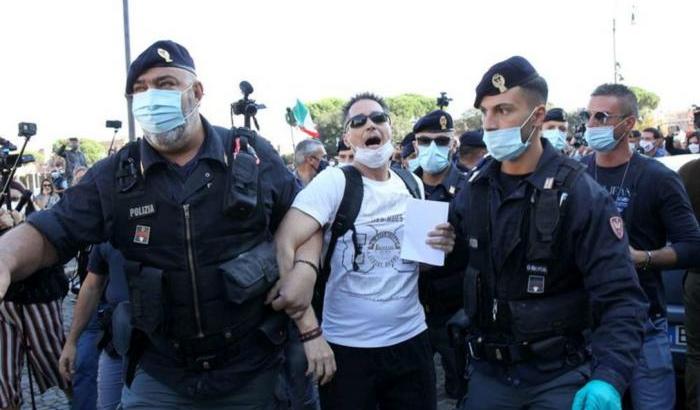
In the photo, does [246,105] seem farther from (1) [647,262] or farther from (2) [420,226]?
(1) [647,262]

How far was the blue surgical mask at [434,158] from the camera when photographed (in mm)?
5523

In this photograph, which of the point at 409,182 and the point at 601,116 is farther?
the point at 601,116

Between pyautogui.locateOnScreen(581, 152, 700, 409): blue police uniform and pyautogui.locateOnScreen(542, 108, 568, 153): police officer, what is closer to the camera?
pyautogui.locateOnScreen(581, 152, 700, 409): blue police uniform

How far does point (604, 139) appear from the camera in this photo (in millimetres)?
3824

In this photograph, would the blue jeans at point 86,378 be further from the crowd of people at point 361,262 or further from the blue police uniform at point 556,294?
the blue police uniform at point 556,294

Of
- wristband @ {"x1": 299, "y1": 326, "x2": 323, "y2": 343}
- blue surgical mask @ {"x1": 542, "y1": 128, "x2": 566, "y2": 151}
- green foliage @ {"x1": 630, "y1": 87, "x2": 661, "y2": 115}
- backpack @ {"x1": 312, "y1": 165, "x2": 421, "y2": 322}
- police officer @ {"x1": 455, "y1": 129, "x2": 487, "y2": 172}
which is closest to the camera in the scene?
wristband @ {"x1": 299, "y1": 326, "x2": 323, "y2": 343}

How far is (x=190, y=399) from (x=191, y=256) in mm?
620

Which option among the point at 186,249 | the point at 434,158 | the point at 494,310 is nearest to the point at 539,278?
the point at 494,310

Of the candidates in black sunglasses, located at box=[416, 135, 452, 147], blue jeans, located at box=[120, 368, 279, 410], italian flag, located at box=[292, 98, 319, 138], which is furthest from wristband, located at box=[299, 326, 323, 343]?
italian flag, located at box=[292, 98, 319, 138]

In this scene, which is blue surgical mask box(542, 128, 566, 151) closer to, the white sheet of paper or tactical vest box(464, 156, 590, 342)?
the white sheet of paper

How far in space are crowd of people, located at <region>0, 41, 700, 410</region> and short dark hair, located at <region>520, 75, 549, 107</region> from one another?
12mm

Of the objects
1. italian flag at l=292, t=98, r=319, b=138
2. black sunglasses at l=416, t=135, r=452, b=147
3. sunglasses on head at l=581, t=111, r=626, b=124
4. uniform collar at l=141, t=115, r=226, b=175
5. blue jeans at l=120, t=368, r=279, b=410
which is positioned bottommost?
blue jeans at l=120, t=368, r=279, b=410

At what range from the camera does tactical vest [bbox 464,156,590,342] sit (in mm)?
2590

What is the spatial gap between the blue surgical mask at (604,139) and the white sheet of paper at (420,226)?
3.97 feet
